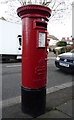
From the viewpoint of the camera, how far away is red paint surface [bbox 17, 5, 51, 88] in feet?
8.09

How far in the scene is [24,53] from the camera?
2648 millimetres

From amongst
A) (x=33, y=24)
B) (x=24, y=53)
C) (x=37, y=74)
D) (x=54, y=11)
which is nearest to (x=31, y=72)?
(x=37, y=74)

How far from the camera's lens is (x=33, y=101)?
2.64m

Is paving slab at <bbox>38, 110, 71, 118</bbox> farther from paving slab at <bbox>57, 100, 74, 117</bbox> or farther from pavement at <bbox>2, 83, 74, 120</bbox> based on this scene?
paving slab at <bbox>57, 100, 74, 117</bbox>

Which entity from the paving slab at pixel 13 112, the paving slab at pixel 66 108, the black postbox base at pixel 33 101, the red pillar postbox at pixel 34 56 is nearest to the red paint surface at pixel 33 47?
the red pillar postbox at pixel 34 56

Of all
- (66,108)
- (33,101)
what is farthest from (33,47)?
(66,108)

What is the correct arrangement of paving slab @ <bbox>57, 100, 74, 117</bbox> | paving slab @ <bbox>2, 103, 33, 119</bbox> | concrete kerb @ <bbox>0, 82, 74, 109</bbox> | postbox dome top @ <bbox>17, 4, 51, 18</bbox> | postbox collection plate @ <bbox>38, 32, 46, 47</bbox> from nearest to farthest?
postbox dome top @ <bbox>17, 4, 51, 18</bbox>
postbox collection plate @ <bbox>38, 32, 46, 47</bbox>
paving slab @ <bbox>2, 103, 33, 119</bbox>
paving slab @ <bbox>57, 100, 74, 117</bbox>
concrete kerb @ <bbox>0, 82, 74, 109</bbox>

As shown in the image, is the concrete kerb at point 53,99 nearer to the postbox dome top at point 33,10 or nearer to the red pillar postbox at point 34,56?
the red pillar postbox at point 34,56

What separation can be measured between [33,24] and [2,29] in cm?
915

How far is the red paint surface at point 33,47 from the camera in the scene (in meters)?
2.47

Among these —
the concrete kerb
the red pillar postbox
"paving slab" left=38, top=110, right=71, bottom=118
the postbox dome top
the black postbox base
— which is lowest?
"paving slab" left=38, top=110, right=71, bottom=118

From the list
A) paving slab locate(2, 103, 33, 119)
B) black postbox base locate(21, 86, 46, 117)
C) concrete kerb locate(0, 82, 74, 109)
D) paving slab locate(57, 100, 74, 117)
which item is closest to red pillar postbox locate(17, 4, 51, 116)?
black postbox base locate(21, 86, 46, 117)

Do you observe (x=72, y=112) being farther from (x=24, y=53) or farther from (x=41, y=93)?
(x=24, y=53)

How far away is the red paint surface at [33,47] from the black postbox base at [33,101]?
103 mm
